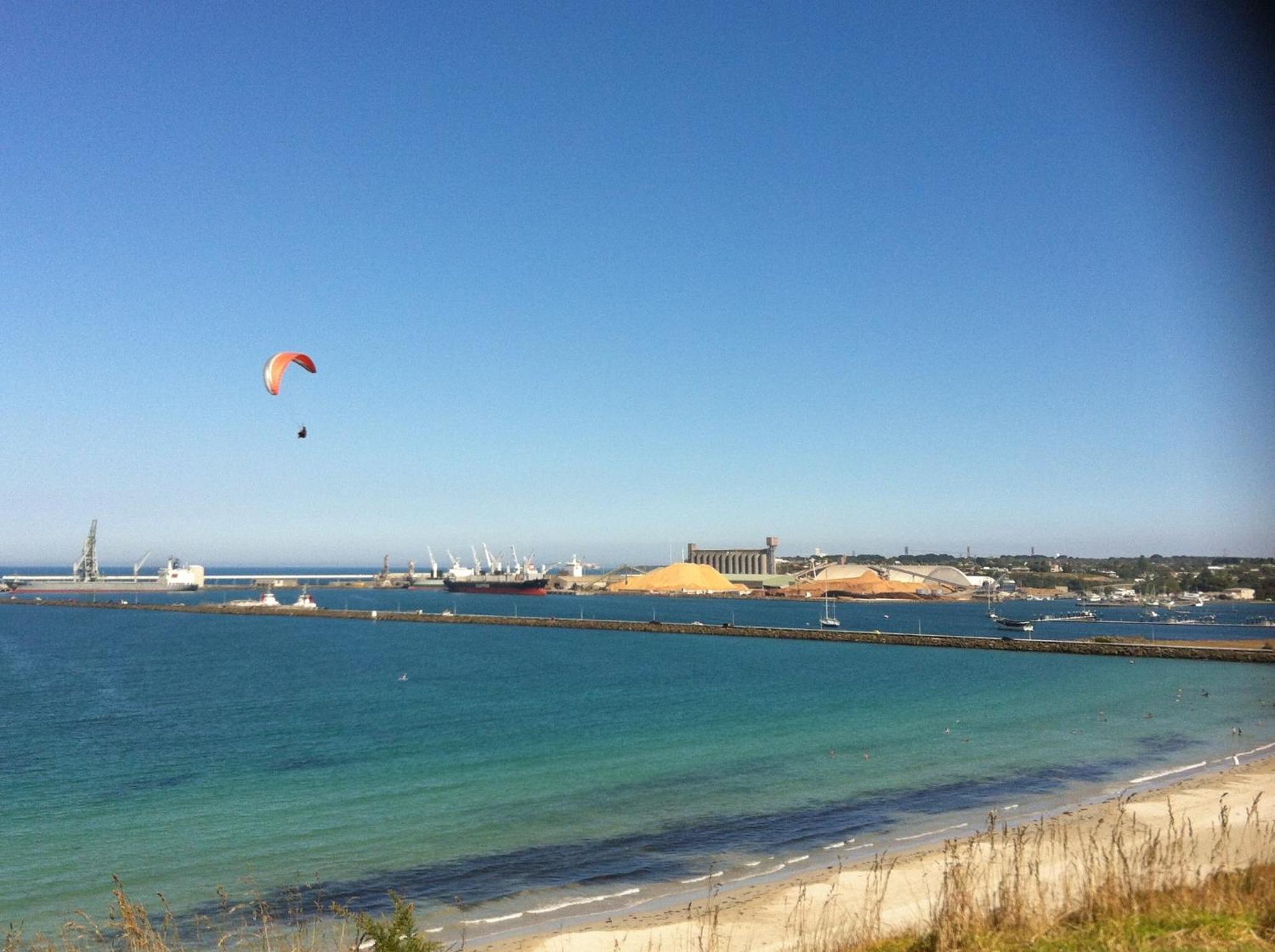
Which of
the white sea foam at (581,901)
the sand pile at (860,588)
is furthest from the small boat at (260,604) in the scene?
the white sea foam at (581,901)

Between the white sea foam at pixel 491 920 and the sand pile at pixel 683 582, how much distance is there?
14519 centimetres

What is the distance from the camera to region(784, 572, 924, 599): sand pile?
145500mm

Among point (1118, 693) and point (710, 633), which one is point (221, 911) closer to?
point (1118, 693)

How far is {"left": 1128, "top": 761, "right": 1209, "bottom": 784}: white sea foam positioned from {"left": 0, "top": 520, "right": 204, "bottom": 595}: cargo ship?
152013 millimetres

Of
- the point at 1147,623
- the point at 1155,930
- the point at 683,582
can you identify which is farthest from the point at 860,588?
the point at 1155,930

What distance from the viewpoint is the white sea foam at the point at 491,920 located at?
39.3 feet

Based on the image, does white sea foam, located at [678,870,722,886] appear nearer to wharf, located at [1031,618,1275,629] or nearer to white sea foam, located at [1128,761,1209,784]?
white sea foam, located at [1128,761,1209,784]

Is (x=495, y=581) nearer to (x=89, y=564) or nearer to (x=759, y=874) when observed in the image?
(x=89, y=564)

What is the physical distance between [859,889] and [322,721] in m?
22.6

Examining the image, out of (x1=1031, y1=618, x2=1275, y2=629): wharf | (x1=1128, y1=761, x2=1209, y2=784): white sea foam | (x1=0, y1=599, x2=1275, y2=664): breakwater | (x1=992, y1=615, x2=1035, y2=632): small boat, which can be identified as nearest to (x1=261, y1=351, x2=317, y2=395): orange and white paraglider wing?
(x1=1128, y1=761, x2=1209, y2=784): white sea foam

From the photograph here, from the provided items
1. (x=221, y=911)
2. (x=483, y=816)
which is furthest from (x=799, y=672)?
(x=221, y=911)

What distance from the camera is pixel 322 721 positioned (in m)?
30.4

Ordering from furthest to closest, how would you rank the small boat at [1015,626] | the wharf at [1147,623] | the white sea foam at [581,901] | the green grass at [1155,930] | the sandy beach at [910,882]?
the wharf at [1147,623] < the small boat at [1015,626] < the white sea foam at [581,901] < the sandy beach at [910,882] < the green grass at [1155,930]

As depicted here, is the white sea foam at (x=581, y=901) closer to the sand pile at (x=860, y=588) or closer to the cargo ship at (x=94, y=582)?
the sand pile at (x=860, y=588)
